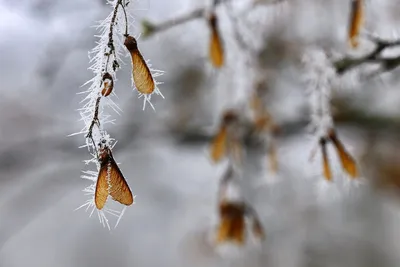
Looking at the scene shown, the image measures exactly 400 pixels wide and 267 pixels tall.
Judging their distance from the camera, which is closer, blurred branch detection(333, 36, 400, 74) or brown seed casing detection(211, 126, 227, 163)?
blurred branch detection(333, 36, 400, 74)

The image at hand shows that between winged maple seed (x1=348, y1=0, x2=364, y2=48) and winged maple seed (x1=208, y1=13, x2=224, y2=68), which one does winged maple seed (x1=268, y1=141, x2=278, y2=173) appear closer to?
winged maple seed (x1=208, y1=13, x2=224, y2=68)

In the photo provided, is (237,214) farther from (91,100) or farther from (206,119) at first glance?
(206,119)

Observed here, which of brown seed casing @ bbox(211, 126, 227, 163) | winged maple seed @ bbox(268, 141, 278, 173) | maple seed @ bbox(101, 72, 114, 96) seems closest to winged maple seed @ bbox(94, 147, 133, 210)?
maple seed @ bbox(101, 72, 114, 96)

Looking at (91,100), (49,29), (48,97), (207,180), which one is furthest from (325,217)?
(91,100)

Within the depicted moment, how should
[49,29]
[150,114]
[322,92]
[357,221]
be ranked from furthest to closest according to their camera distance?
[357,221] < [150,114] < [49,29] < [322,92]

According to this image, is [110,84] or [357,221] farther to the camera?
[357,221]

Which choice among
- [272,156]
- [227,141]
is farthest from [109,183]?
[272,156]

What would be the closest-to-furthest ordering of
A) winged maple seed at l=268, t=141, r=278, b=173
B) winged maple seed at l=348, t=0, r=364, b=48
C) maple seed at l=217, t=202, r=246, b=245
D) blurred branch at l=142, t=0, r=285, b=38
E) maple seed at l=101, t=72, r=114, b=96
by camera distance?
maple seed at l=101, t=72, r=114, b=96, winged maple seed at l=348, t=0, r=364, b=48, blurred branch at l=142, t=0, r=285, b=38, maple seed at l=217, t=202, r=246, b=245, winged maple seed at l=268, t=141, r=278, b=173
